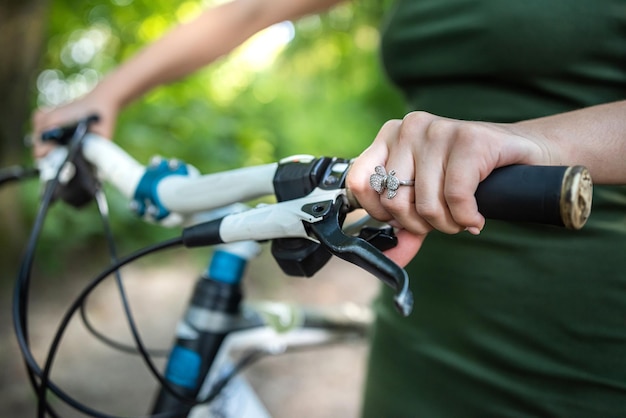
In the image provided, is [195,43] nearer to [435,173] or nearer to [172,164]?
[172,164]

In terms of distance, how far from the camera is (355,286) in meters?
3.34

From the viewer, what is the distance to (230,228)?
60 centimetres

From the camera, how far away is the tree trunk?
7.27ft

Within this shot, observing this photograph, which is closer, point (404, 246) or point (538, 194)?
point (538, 194)

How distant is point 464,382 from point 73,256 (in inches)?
96.6

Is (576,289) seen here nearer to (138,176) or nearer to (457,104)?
(457,104)

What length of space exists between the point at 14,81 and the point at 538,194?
2376 millimetres

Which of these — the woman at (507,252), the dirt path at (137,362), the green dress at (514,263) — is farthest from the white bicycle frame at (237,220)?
the dirt path at (137,362)

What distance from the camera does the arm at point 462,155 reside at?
46 centimetres

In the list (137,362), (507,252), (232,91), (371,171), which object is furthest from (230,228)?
(232,91)

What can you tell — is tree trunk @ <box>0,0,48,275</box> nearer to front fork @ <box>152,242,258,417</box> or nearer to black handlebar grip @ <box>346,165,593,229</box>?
front fork @ <box>152,242,258,417</box>

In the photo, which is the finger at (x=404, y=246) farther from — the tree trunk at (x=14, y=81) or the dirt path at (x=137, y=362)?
the tree trunk at (x=14, y=81)

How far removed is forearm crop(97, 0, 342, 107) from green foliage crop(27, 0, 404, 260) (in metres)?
1.28

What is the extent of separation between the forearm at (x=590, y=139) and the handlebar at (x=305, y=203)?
6 cm
